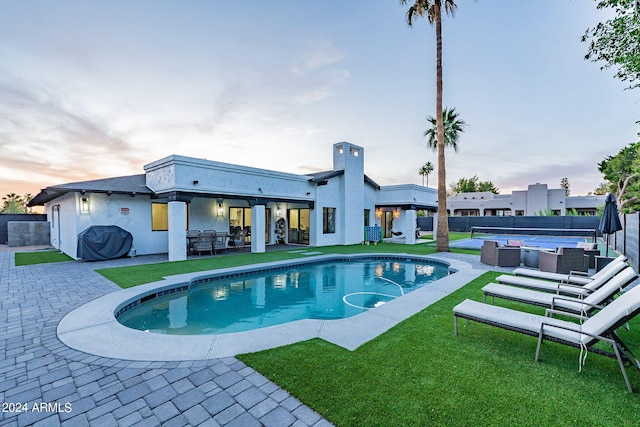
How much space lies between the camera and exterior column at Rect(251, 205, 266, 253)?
15289 mm

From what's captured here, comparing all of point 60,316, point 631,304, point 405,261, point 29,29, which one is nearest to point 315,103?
point 405,261

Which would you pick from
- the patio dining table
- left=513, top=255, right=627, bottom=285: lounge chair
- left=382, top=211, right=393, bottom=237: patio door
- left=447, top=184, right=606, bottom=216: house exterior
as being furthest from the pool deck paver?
left=447, top=184, right=606, bottom=216: house exterior

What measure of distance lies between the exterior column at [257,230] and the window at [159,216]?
184 inches

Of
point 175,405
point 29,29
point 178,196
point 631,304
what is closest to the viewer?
point 175,405

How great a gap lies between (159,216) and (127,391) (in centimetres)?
1371

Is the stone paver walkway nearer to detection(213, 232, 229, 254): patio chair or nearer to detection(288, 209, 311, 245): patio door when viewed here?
detection(213, 232, 229, 254): patio chair

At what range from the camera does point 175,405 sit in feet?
9.00

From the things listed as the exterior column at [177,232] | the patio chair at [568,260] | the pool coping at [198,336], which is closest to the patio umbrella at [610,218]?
the patio chair at [568,260]

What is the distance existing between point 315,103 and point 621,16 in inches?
497

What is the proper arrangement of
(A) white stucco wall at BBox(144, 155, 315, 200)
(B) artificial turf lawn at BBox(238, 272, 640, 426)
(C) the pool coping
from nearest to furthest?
(B) artificial turf lawn at BBox(238, 272, 640, 426)
(C) the pool coping
(A) white stucco wall at BBox(144, 155, 315, 200)

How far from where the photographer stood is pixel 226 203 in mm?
17109

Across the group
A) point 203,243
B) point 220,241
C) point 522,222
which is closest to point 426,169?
point 522,222

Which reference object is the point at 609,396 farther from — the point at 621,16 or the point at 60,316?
the point at 621,16

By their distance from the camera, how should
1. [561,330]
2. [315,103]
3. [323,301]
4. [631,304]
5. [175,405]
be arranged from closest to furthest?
[175,405]
[631,304]
[561,330]
[323,301]
[315,103]
